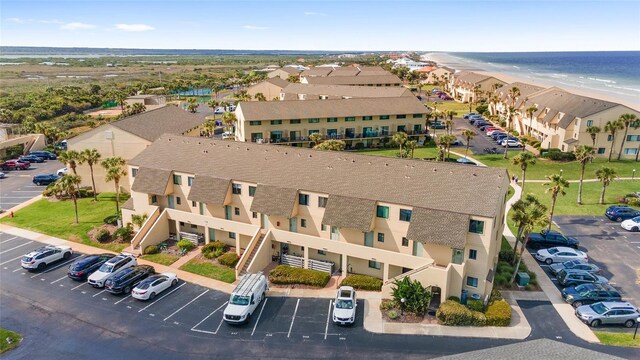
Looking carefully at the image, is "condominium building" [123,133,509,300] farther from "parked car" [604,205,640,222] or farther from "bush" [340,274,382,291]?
"parked car" [604,205,640,222]

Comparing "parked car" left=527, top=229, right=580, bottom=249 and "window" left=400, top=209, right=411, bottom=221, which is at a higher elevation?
"window" left=400, top=209, right=411, bottom=221

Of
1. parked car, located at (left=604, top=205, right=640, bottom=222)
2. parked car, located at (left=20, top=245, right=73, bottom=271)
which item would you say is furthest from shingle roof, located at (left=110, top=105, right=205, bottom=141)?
parked car, located at (left=604, top=205, right=640, bottom=222)

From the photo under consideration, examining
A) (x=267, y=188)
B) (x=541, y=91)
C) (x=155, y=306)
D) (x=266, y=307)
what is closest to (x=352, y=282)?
(x=266, y=307)

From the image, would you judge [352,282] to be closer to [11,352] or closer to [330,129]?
[11,352]

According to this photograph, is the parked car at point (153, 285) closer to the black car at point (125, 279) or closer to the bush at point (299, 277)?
the black car at point (125, 279)

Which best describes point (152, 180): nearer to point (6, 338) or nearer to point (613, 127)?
point (6, 338)
